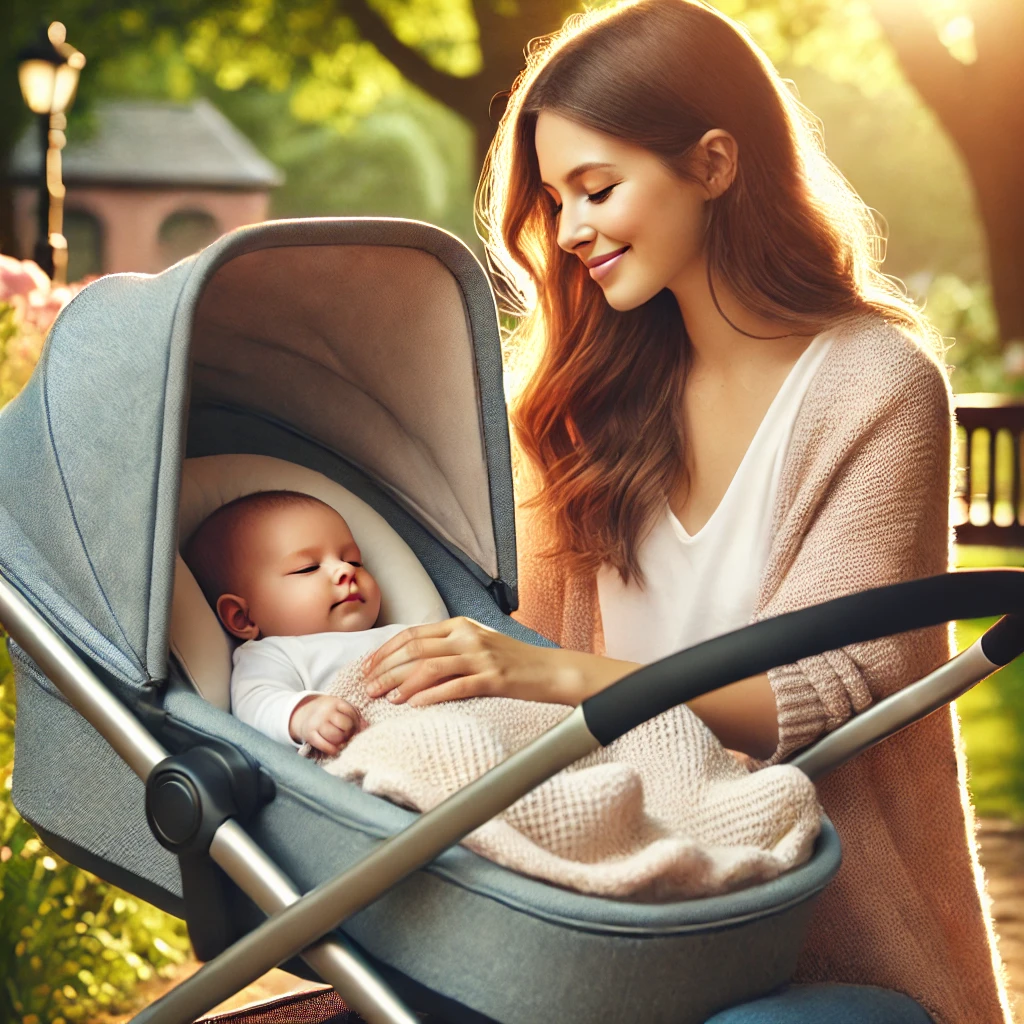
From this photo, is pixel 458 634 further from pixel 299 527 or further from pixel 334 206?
pixel 334 206

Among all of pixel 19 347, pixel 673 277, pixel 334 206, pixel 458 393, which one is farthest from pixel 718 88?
pixel 334 206

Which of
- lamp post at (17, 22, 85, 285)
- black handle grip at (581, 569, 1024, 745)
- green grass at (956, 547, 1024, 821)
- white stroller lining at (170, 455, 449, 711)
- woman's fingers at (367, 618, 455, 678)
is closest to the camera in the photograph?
black handle grip at (581, 569, 1024, 745)

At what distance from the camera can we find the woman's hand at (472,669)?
151 centimetres

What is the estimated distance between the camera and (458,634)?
1.54 metres

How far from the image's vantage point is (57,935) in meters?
2.54

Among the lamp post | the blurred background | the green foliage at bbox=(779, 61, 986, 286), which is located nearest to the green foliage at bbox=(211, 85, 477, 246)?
the blurred background

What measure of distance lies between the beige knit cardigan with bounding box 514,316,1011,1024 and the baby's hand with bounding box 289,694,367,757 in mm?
514

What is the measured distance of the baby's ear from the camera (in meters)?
1.83

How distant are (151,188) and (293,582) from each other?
22775mm

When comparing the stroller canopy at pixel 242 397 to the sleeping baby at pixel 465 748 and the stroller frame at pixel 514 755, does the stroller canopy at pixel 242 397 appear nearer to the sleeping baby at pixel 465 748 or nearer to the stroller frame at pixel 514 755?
the stroller frame at pixel 514 755

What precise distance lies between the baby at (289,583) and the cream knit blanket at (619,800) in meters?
0.28

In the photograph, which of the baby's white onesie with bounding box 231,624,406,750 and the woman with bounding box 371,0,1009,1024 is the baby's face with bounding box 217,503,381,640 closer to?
the baby's white onesie with bounding box 231,624,406,750

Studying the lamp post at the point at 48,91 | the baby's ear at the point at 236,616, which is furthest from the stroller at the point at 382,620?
the lamp post at the point at 48,91

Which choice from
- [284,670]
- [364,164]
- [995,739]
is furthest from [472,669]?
[364,164]
